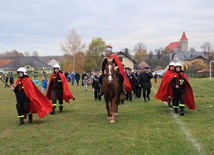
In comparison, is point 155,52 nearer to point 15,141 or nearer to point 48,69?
point 48,69

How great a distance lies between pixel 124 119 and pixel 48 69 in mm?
109287

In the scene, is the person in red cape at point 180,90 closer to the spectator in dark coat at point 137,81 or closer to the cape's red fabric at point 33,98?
the cape's red fabric at point 33,98

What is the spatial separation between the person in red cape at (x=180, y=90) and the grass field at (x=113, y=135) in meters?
0.53

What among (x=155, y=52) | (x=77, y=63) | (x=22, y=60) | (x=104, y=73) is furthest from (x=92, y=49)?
(x=104, y=73)

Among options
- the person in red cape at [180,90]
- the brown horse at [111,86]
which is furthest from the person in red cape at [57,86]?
the person in red cape at [180,90]

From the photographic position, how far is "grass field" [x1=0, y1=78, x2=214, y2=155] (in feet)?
24.4

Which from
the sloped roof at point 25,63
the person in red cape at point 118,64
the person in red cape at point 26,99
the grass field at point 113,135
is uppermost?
the sloped roof at point 25,63

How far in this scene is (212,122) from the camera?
10555 millimetres

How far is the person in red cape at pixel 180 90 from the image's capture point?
1261 centimetres

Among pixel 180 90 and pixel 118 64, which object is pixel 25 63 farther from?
pixel 180 90

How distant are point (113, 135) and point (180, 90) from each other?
184 inches

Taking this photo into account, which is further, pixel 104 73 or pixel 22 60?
pixel 22 60

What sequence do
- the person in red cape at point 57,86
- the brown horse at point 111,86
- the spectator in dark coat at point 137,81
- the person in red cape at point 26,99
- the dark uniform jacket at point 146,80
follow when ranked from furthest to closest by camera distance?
the spectator in dark coat at point 137,81 < the dark uniform jacket at point 146,80 < the person in red cape at point 57,86 < the person in red cape at point 26,99 < the brown horse at point 111,86

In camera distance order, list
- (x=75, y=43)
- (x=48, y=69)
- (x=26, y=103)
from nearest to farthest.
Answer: (x=26, y=103) < (x=75, y=43) < (x=48, y=69)
